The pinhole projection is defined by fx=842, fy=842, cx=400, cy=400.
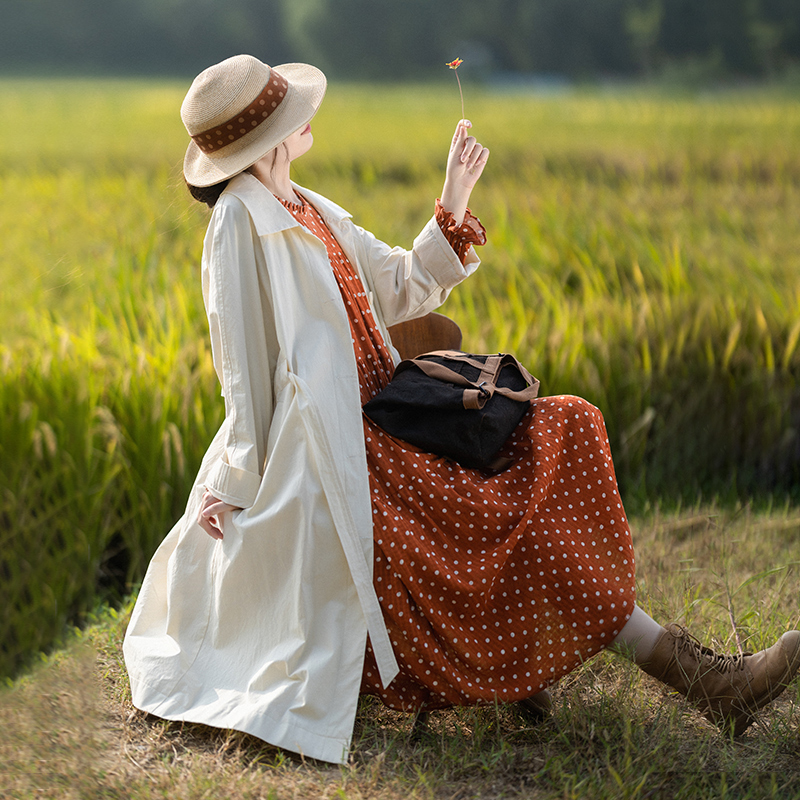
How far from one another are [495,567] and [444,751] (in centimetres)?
33

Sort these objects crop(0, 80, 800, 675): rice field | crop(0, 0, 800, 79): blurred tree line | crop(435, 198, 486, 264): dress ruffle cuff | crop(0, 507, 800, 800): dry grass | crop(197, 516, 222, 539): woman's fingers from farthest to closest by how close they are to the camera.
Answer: crop(0, 0, 800, 79): blurred tree line, crop(0, 80, 800, 675): rice field, crop(435, 198, 486, 264): dress ruffle cuff, crop(197, 516, 222, 539): woman's fingers, crop(0, 507, 800, 800): dry grass

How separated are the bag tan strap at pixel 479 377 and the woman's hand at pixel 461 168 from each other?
28 centimetres

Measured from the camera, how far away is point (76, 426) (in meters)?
2.45

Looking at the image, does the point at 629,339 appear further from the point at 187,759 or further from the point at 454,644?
the point at 187,759

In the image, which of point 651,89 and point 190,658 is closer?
point 190,658

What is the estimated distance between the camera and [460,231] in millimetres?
1582

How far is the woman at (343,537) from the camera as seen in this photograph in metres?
1.39

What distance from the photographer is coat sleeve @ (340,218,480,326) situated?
1593 millimetres

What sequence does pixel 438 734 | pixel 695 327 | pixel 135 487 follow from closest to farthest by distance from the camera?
pixel 438 734 → pixel 135 487 → pixel 695 327

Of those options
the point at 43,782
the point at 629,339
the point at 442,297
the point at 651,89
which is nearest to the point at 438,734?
the point at 43,782

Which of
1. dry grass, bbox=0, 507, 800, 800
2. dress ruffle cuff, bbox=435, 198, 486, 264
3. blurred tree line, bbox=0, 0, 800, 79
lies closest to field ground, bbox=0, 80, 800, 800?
dry grass, bbox=0, 507, 800, 800

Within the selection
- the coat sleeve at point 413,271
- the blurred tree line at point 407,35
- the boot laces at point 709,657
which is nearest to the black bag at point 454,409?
the coat sleeve at point 413,271

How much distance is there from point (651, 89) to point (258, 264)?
23.0ft

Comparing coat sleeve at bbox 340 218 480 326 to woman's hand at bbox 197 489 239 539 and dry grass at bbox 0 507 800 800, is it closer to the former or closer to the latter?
woman's hand at bbox 197 489 239 539
